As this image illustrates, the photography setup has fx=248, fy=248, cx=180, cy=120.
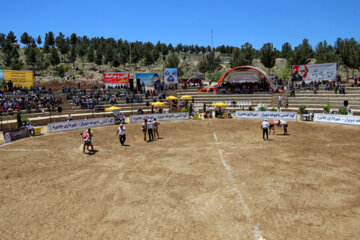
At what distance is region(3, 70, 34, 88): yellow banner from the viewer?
3991 cm

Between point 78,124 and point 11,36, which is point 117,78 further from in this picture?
point 11,36

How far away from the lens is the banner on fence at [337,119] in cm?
2610

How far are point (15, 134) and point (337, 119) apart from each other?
1292 inches

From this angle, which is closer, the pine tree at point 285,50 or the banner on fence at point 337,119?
the banner on fence at point 337,119

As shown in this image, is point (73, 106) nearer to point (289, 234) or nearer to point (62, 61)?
point (289, 234)

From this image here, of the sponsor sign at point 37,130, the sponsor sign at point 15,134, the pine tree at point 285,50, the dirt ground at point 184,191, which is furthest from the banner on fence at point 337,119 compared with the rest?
the pine tree at point 285,50

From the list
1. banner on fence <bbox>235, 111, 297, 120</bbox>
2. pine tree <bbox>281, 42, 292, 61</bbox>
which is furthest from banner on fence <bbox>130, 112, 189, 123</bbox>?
pine tree <bbox>281, 42, 292, 61</bbox>

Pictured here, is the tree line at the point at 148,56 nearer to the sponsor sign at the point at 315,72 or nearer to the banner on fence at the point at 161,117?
the sponsor sign at the point at 315,72

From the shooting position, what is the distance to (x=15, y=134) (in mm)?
22297

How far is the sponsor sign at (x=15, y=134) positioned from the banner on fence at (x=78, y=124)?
7.72ft

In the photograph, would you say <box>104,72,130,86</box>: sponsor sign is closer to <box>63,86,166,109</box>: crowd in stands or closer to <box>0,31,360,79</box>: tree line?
<box>63,86,166,109</box>: crowd in stands

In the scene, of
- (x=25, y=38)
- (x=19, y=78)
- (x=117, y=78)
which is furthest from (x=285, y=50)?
(x=25, y=38)

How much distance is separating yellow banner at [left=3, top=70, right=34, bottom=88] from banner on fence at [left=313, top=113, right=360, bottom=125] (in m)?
44.1

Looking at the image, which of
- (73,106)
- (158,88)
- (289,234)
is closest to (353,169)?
(289,234)
